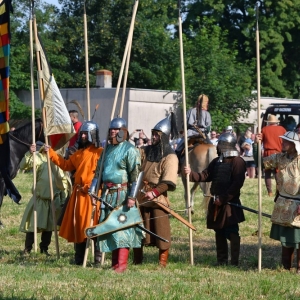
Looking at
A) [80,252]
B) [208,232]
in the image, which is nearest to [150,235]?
[80,252]

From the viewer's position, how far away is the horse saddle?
9.49 metres

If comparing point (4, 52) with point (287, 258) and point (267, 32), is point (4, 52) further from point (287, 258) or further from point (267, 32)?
point (267, 32)

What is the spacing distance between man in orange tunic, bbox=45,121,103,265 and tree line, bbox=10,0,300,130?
2310 centimetres

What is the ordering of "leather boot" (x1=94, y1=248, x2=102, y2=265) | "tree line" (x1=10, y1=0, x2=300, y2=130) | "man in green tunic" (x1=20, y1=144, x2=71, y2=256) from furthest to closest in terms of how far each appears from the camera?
"tree line" (x1=10, y1=0, x2=300, y2=130), "man in green tunic" (x1=20, y1=144, x2=71, y2=256), "leather boot" (x1=94, y1=248, x2=102, y2=265)

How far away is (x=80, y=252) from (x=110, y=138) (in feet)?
5.04

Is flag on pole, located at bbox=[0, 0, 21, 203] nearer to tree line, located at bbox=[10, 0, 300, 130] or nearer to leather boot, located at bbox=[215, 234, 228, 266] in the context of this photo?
leather boot, located at bbox=[215, 234, 228, 266]

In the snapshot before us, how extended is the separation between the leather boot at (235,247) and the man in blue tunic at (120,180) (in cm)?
142

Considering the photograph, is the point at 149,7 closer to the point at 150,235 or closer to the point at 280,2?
the point at 280,2

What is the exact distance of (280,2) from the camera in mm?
41406

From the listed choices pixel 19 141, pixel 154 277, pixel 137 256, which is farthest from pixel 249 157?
pixel 154 277

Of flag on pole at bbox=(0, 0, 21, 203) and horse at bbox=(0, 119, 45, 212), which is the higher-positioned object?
flag on pole at bbox=(0, 0, 21, 203)

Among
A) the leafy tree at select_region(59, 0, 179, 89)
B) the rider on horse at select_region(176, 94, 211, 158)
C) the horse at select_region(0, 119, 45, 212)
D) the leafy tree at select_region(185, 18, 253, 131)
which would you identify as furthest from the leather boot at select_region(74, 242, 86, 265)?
the leafy tree at select_region(59, 0, 179, 89)

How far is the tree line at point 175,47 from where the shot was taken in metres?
35.4

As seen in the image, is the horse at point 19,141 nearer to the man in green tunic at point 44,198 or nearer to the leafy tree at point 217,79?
the man in green tunic at point 44,198
